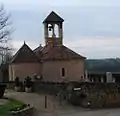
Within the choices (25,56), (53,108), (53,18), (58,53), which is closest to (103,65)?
(53,18)

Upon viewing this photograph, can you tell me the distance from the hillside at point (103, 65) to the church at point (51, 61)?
23591 millimetres

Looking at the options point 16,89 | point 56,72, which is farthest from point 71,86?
point 56,72

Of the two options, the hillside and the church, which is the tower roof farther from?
the hillside

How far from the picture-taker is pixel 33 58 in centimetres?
4944

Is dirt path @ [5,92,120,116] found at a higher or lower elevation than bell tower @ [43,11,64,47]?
lower

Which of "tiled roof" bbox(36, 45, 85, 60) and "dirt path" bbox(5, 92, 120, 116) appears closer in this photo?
"dirt path" bbox(5, 92, 120, 116)

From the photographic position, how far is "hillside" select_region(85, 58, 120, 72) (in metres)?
76.9

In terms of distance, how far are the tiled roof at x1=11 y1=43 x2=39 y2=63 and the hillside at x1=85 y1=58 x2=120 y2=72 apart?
82.1 feet

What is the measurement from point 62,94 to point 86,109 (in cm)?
335

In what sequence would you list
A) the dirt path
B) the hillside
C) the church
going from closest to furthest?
1. the dirt path
2. the church
3. the hillside

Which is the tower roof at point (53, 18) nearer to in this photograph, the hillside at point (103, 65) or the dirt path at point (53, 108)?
the dirt path at point (53, 108)

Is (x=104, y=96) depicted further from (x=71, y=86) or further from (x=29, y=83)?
(x=29, y=83)

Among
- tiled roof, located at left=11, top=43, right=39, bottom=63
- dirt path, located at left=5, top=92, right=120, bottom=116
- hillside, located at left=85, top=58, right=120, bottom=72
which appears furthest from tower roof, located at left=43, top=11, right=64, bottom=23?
hillside, located at left=85, top=58, right=120, bottom=72

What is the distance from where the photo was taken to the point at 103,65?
80.8 m
